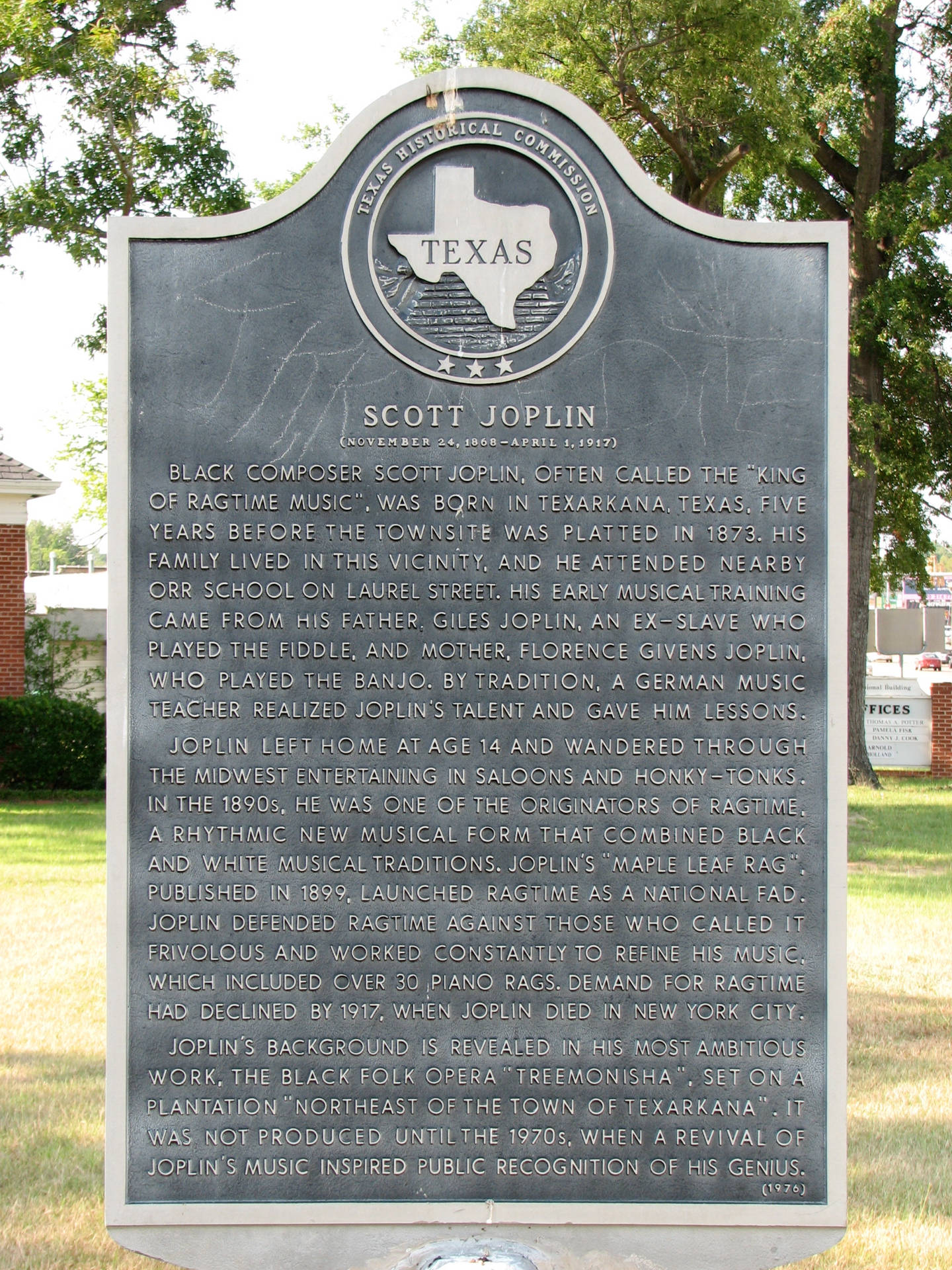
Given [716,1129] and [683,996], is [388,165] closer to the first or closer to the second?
[683,996]

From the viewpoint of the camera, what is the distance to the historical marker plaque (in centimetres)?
352

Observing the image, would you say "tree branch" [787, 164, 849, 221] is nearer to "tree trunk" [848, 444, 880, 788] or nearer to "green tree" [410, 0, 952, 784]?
"green tree" [410, 0, 952, 784]

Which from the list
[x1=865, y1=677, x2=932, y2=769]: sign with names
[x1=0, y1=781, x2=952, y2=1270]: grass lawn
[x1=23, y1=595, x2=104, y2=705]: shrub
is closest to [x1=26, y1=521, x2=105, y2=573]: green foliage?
[x1=23, y1=595, x2=104, y2=705]: shrub

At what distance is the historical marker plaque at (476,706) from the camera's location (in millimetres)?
3516

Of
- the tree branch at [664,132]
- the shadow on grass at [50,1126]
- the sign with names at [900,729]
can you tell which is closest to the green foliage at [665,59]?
the tree branch at [664,132]


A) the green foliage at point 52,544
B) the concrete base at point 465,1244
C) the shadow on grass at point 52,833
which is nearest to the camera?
the concrete base at point 465,1244

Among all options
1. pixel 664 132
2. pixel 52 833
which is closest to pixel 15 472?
pixel 52 833

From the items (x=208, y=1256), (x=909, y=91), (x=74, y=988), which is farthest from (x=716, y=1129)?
(x=909, y=91)

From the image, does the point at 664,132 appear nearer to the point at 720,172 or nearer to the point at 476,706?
the point at 720,172

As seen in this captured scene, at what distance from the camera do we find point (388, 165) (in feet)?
11.8

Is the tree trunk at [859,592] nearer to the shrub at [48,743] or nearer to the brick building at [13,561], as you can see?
the shrub at [48,743]

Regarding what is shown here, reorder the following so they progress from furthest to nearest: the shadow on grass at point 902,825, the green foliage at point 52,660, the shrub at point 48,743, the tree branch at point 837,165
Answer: the green foliage at point 52,660 < the tree branch at point 837,165 < the shrub at point 48,743 < the shadow on grass at point 902,825

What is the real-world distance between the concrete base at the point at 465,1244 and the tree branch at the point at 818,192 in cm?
2077

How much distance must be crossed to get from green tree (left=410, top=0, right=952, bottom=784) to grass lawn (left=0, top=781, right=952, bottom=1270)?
10.6 m
